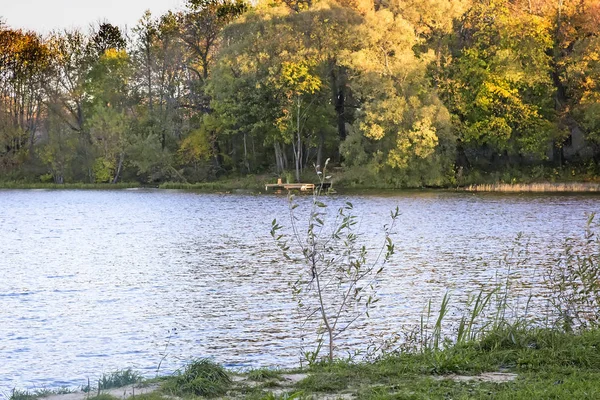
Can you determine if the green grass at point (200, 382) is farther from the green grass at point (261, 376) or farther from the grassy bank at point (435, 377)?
the green grass at point (261, 376)

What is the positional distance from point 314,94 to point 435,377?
5882 centimetres

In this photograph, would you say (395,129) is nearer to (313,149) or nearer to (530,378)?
(313,149)

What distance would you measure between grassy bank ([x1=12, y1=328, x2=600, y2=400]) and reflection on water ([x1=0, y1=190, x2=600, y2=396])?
10.9 feet

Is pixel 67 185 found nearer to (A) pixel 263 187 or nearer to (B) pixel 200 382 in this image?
(A) pixel 263 187

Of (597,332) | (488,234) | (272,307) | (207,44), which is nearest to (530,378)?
(597,332)

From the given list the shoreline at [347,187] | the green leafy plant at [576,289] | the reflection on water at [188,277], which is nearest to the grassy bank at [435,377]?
the green leafy plant at [576,289]

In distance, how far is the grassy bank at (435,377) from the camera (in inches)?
315

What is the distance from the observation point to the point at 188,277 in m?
22.3

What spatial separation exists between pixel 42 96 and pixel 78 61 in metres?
4.48

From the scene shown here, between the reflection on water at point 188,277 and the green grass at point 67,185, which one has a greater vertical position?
the green grass at point 67,185

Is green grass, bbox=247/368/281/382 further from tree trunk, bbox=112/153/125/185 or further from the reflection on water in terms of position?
tree trunk, bbox=112/153/125/185

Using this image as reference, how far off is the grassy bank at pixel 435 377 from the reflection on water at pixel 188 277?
10.9 ft

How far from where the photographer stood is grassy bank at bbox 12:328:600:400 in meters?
7.99

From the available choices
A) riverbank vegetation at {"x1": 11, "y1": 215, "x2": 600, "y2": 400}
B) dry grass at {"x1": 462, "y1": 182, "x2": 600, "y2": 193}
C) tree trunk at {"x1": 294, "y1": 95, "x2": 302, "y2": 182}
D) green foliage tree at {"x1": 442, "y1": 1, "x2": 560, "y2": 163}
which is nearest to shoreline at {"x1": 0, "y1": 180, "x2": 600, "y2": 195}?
dry grass at {"x1": 462, "y1": 182, "x2": 600, "y2": 193}
